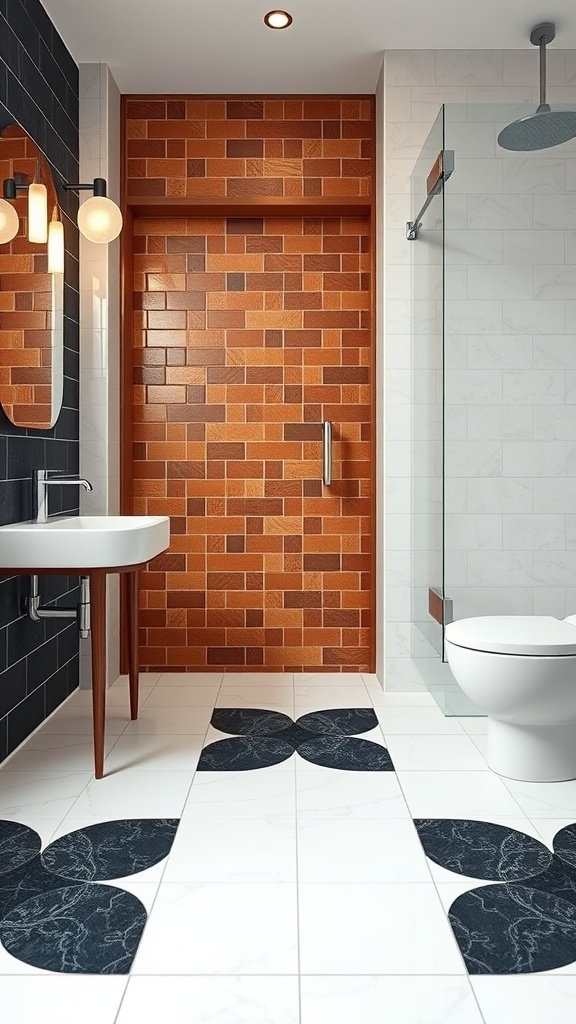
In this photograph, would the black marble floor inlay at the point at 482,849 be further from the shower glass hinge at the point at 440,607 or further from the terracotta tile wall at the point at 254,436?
the terracotta tile wall at the point at 254,436

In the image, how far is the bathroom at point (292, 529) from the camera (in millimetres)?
1658

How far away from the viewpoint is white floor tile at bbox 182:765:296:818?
2266 millimetres

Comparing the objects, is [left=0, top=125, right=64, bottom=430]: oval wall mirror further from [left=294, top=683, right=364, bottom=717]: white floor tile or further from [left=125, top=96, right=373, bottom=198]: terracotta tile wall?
[left=294, top=683, right=364, bottom=717]: white floor tile

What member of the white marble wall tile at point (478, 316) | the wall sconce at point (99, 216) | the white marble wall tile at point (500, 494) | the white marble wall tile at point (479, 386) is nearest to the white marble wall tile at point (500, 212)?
the white marble wall tile at point (478, 316)

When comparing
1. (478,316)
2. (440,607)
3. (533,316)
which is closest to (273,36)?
(478,316)

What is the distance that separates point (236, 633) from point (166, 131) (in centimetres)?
236

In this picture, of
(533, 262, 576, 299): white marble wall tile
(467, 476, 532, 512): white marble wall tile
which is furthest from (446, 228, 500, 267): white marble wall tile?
(467, 476, 532, 512): white marble wall tile

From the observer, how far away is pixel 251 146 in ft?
12.4

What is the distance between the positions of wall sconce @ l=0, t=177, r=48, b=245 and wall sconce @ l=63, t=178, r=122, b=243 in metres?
0.15

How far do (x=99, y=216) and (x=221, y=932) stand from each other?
2447 mm

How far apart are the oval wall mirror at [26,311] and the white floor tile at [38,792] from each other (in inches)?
44.0

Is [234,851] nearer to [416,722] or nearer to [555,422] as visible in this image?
[416,722]

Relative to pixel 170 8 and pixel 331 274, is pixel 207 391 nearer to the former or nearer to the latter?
pixel 331 274
